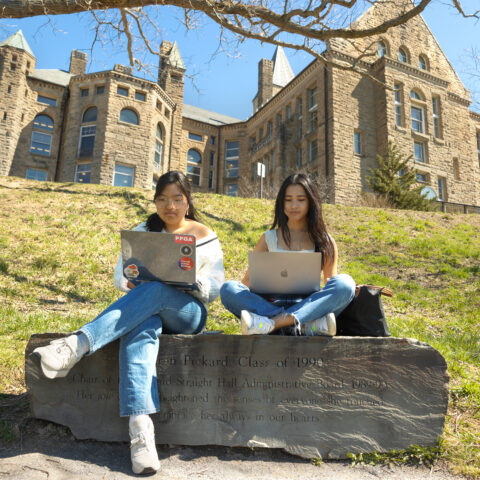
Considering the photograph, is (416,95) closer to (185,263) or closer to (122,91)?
(122,91)

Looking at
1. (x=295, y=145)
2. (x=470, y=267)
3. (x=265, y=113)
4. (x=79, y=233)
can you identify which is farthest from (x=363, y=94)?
(x=79, y=233)

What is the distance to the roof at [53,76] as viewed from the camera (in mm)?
29906

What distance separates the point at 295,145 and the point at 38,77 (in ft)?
64.5

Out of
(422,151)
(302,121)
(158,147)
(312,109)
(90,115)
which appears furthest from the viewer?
(158,147)

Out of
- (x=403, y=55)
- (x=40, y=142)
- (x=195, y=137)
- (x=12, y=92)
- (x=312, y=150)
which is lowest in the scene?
(x=312, y=150)

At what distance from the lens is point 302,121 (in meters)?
28.5

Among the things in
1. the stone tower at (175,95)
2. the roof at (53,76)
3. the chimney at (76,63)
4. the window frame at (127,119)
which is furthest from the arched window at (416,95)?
the chimney at (76,63)

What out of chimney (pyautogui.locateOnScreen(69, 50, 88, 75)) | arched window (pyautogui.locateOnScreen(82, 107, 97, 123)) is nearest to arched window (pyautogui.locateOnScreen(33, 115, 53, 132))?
arched window (pyautogui.locateOnScreen(82, 107, 97, 123))

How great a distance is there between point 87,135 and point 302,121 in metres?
15.3

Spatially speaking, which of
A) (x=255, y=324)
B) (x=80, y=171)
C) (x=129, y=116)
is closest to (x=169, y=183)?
(x=255, y=324)

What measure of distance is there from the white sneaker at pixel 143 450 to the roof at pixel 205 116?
123 feet

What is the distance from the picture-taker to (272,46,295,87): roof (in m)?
43.2

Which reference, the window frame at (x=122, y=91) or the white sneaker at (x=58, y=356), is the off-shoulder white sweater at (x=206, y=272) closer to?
the white sneaker at (x=58, y=356)

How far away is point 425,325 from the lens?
19.5ft
